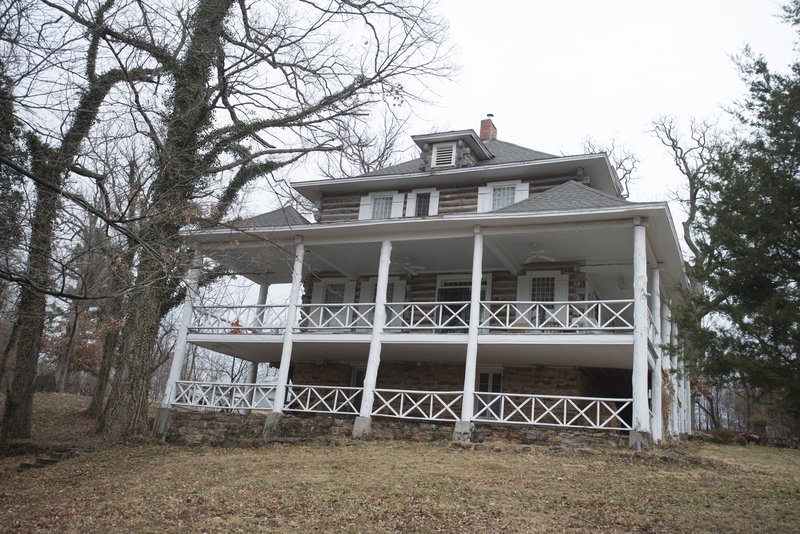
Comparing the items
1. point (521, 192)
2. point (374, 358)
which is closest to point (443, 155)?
point (521, 192)

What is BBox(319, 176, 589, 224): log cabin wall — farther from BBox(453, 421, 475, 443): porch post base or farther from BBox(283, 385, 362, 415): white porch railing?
BBox(453, 421, 475, 443): porch post base

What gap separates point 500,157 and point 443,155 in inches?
72.8

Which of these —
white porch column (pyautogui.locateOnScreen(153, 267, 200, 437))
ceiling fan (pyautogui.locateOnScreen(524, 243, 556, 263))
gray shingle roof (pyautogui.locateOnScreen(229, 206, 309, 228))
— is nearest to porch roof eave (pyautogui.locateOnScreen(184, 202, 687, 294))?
gray shingle roof (pyautogui.locateOnScreen(229, 206, 309, 228))

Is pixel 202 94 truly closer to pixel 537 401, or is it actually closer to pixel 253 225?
pixel 253 225

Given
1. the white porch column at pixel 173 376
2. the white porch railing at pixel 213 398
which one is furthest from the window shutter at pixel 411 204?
the white porch column at pixel 173 376

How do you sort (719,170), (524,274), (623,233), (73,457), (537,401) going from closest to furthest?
(719,170)
(73,457)
(623,233)
(537,401)
(524,274)

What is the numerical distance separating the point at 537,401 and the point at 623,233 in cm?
525

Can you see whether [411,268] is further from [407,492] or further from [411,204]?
[407,492]

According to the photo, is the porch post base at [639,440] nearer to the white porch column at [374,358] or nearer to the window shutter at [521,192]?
the white porch column at [374,358]

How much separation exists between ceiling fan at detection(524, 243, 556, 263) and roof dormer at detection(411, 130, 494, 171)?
375 cm

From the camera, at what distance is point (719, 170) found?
1146 cm

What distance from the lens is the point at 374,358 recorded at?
18.1m

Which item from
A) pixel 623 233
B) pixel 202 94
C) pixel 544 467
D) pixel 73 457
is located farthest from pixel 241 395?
pixel 623 233

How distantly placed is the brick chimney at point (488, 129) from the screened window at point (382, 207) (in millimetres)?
5091
